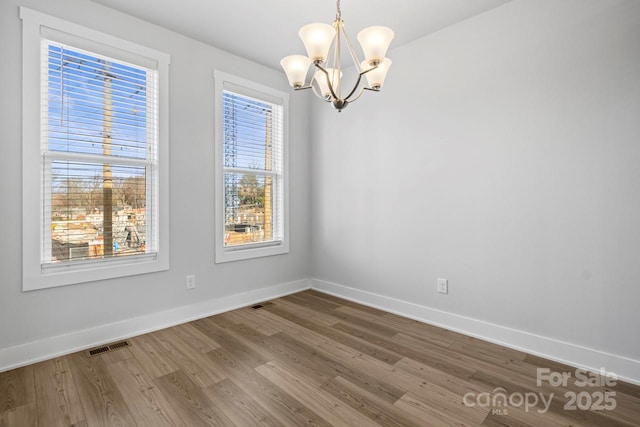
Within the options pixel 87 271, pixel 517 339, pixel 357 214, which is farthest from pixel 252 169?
pixel 517 339

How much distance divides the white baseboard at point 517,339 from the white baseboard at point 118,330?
1352mm

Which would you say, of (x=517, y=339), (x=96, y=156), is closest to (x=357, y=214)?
(x=517, y=339)

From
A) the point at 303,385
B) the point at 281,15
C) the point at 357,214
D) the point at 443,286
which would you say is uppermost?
the point at 281,15

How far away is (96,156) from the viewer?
2.53 metres

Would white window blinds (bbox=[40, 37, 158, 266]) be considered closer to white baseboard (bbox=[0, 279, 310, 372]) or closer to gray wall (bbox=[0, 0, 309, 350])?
gray wall (bbox=[0, 0, 309, 350])

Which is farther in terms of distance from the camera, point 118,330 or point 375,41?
point 118,330

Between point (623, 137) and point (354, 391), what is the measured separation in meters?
2.35

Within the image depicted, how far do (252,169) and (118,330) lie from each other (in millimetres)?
1997

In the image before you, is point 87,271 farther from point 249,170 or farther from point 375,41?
point 375,41

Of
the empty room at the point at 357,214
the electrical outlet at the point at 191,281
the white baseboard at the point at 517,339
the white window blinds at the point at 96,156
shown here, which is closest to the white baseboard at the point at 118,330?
the empty room at the point at 357,214

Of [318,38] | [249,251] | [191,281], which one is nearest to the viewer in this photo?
[318,38]

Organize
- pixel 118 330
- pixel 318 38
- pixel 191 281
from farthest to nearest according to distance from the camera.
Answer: pixel 191 281 < pixel 118 330 < pixel 318 38

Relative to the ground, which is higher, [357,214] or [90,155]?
[90,155]

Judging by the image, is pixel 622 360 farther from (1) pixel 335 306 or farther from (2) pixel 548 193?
(1) pixel 335 306
